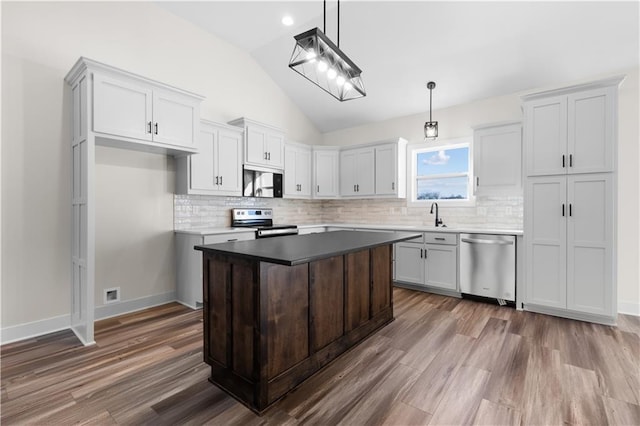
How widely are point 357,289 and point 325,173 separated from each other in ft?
11.0

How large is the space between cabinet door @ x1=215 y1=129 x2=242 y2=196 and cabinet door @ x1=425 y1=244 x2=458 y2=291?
2865 mm

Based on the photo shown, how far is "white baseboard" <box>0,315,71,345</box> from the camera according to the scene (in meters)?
2.74

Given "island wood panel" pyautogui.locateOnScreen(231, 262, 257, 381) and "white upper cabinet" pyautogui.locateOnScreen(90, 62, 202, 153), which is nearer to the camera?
"island wood panel" pyautogui.locateOnScreen(231, 262, 257, 381)

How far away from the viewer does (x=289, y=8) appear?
3846mm

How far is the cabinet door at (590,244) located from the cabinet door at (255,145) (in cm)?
387

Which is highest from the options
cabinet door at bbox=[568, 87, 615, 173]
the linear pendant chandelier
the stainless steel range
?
the linear pendant chandelier

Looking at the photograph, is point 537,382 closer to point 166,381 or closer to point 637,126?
point 166,381

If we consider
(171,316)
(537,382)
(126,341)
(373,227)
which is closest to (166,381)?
(126,341)

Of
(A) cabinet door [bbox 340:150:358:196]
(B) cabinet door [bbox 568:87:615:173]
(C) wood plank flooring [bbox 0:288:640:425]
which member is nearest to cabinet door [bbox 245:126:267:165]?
(A) cabinet door [bbox 340:150:358:196]

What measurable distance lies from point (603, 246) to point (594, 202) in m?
0.46

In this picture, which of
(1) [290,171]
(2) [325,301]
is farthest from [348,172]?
(2) [325,301]

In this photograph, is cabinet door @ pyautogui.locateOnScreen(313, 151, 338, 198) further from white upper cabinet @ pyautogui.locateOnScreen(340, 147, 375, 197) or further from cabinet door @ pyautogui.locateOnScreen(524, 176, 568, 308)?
cabinet door @ pyautogui.locateOnScreen(524, 176, 568, 308)

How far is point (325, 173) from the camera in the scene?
5719 millimetres

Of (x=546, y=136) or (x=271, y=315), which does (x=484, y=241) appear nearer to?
(x=546, y=136)
